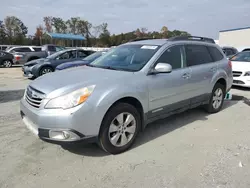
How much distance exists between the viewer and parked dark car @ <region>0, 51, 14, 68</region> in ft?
55.6

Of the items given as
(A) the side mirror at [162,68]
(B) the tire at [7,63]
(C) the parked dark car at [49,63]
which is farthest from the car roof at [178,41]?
(B) the tire at [7,63]

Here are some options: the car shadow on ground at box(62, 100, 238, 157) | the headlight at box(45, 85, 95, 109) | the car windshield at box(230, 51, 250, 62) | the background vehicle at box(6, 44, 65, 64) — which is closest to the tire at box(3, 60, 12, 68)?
the background vehicle at box(6, 44, 65, 64)

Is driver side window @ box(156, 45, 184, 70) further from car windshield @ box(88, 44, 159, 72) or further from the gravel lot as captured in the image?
the gravel lot

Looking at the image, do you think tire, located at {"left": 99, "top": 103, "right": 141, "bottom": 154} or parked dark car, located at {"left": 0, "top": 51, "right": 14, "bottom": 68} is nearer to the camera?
tire, located at {"left": 99, "top": 103, "right": 141, "bottom": 154}

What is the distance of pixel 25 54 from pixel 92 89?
15.7 meters

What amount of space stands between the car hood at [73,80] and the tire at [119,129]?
44 cm

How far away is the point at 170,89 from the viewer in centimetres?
394

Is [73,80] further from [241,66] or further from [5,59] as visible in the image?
[5,59]

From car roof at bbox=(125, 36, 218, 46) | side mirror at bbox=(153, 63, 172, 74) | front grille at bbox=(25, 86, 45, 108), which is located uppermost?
car roof at bbox=(125, 36, 218, 46)

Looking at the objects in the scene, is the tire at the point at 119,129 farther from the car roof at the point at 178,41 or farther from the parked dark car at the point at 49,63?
the parked dark car at the point at 49,63

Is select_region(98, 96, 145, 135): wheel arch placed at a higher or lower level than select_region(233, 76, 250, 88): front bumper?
higher

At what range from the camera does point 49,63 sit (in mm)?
10562

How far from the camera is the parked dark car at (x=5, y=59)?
17.0 meters

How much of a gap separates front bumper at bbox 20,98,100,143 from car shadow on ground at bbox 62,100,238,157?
19 cm
